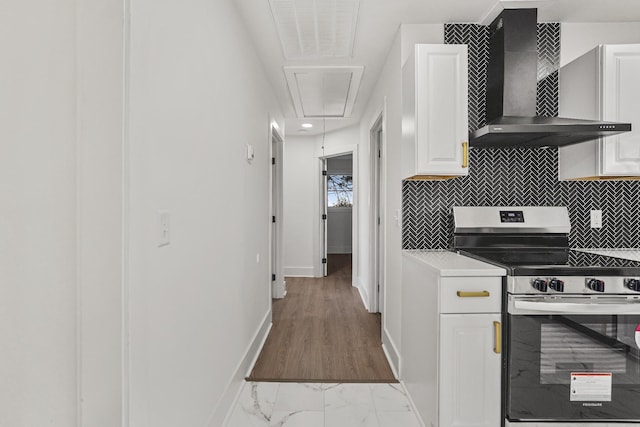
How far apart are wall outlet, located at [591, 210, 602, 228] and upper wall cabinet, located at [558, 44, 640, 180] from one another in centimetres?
36

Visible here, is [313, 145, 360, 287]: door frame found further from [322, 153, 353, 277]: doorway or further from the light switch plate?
the light switch plate

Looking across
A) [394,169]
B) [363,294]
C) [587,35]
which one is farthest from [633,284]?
[363,294]

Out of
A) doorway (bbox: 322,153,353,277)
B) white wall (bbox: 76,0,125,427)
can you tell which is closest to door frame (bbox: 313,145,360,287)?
doorway (bbox: 322,153,353,277)

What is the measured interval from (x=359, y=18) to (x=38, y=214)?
7.87ft

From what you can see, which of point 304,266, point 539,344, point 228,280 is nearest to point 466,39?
point 539,344

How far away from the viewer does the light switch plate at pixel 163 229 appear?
4.02ft

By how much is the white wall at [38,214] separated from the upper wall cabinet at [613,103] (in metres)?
2.77

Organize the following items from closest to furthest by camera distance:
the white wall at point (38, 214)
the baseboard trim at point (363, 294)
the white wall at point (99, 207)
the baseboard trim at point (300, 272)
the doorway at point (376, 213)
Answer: the white wall at point (38, 214) → the white wall at point (99, 207) → the doorway at point (376, 213) → the baseboard trim at point (363, 294) → the baseboard trim at point (300, 272)

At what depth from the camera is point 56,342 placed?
541 millimetres

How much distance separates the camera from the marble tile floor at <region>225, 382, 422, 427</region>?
2.03m

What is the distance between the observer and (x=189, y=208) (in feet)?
4.95

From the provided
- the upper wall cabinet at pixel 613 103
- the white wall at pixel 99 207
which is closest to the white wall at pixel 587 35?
the upper wall cabinet at pixel 613 103

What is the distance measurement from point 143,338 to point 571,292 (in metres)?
1.84

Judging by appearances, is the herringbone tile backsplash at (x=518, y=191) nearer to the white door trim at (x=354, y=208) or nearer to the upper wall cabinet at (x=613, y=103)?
the upper wall cabinet at (x=613, y=103)
